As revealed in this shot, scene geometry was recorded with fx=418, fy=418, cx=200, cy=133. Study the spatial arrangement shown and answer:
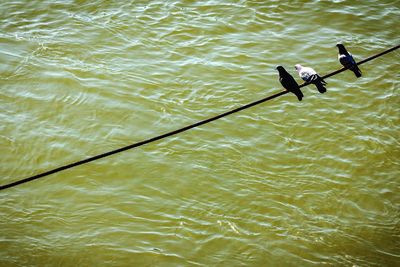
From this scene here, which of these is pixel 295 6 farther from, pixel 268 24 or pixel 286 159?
pixel 286 159

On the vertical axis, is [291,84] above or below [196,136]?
above

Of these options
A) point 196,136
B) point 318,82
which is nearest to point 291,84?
point 318,82

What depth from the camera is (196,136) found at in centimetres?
685

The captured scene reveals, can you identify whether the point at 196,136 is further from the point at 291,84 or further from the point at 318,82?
the point at 318,82

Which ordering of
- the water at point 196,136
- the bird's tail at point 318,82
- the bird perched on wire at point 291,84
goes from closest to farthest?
the bird's tail at point 318,82
the bird perched on wire at point 291,84
the water at point 196,136

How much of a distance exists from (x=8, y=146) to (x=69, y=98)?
137cm

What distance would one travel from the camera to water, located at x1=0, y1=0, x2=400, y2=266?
541 centimetres

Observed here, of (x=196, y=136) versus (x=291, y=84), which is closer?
(x=291, y=84)

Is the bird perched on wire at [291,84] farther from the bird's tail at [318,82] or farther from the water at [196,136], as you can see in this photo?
the water at [196,136]

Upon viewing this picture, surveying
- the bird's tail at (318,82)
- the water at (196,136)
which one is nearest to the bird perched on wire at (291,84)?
the bird's tail at (318,82)

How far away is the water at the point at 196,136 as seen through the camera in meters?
5.41

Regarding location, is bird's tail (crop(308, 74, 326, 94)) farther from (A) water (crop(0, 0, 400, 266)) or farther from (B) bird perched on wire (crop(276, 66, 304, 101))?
(A) water (crop(0, 0, 400, 266))

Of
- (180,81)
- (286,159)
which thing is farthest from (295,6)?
(286,159)

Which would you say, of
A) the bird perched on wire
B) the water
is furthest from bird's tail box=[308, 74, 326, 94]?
the water
